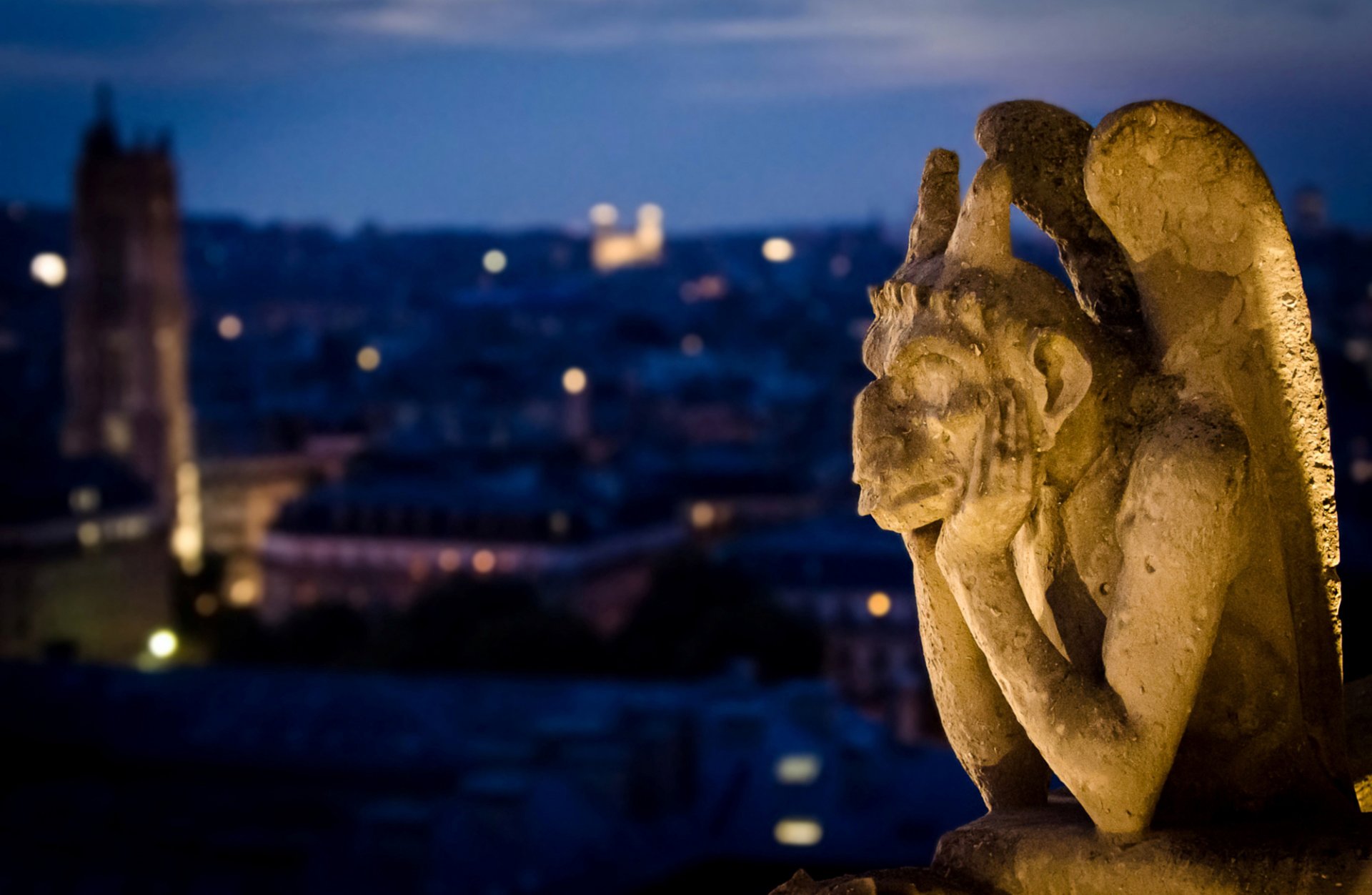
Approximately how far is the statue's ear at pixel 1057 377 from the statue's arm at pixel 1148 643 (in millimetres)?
116

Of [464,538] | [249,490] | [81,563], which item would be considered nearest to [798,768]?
[81,563]

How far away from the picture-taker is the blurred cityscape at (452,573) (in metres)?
30.0

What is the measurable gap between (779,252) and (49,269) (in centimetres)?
5377

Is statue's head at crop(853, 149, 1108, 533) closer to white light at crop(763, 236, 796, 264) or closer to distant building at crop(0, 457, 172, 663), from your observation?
distant building at crop(0, 457, 172, 663)

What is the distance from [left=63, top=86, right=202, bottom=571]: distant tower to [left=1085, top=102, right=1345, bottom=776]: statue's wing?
242 feet

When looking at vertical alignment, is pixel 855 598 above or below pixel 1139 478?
below

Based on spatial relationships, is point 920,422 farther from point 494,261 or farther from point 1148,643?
point 494,261

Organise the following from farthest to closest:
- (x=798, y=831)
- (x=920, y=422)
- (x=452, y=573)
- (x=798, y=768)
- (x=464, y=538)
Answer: (x=464, y=538)
(x=452, y=573)
(x=798, y=768)
(x=798, y=831)
(x=920, y=422)

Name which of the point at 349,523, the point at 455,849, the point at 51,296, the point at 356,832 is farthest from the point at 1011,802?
the point at 51,296

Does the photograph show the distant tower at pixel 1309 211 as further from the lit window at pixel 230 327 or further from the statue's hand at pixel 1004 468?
the lit window at pixel 230 327

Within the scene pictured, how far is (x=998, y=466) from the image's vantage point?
3736 mm

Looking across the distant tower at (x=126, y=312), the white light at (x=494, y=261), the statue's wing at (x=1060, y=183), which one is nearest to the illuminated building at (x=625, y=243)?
the white light at (x=494, y=261)

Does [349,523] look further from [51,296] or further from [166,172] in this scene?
[51,296]

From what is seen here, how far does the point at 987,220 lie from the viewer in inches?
149
